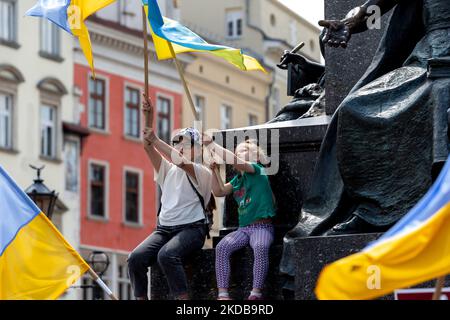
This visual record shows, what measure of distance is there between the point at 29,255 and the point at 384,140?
207 centimetres

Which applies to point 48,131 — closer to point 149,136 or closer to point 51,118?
point 51,118

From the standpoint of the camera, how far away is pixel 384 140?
456 inches

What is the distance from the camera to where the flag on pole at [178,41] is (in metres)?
13.1

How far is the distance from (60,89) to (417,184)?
4069 cm

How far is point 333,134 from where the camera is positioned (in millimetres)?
11969

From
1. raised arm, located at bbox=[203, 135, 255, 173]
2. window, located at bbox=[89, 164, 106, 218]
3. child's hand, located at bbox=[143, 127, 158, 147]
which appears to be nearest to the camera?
raised arm, located at bbox=[203, 135, 255, 173]

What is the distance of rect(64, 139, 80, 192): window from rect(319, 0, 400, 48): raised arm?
133 ft

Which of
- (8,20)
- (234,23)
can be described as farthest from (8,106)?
(234,23)

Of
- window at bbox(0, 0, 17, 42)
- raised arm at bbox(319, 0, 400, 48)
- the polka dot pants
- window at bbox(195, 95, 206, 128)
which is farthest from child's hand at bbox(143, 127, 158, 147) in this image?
window at bbox(195, 95, 206, 128)

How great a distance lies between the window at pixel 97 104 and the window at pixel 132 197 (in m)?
1.76

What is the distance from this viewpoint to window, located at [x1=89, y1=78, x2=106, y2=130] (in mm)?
53812

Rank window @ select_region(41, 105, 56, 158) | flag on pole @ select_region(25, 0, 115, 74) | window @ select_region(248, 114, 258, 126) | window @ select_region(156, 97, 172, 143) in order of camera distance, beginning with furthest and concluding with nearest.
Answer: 1. window @ select_region(248, 114, 258, 126)
2. window @ select_region(156, 97, 172, 143)
3. window @ select_region(41, 105, 56, 158)
4. flag on pole @ select_region(25, 0, 115, 74)

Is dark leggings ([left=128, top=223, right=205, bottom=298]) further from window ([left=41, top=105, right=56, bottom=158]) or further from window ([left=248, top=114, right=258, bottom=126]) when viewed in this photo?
window ([left=248, top=114, right=258, bottom=126])

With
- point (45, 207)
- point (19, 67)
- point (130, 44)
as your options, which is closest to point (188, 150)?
point (45, 207)
